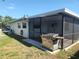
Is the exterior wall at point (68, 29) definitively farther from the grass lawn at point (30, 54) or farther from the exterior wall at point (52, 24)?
the grass lawn at point (30, 54)

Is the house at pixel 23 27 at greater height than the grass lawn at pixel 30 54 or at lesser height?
greater

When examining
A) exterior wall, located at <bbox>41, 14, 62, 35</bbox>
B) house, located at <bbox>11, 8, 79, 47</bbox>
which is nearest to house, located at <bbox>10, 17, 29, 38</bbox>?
house, located at <bbox>11, 8, 79, 47</bbox>

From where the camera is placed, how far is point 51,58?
7.23 metres

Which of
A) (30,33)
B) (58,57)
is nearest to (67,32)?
(58,57)

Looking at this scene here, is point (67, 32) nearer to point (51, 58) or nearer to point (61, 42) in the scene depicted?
point (61, 42)

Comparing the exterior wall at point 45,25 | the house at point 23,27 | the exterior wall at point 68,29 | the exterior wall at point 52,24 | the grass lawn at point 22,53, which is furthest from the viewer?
the house at point 23,27

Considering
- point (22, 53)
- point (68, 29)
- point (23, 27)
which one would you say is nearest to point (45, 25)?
point (68, 29)

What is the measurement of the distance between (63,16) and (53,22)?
204 centimetres

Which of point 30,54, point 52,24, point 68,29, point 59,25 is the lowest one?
point 30,54

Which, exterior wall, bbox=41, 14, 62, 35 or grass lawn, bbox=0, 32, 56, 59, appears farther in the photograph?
exterior wall, bbox=41, 14, 62, 35

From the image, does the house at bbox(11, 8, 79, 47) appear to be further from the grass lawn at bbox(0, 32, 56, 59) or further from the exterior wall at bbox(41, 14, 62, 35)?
the grass lawn at bbox(0, 32, 56, 59)

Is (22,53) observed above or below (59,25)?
below

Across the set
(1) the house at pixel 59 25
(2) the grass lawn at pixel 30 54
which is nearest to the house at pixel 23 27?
(1) the house at pixel 59 25

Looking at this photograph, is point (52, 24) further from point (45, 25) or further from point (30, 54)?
point (30, 54)
